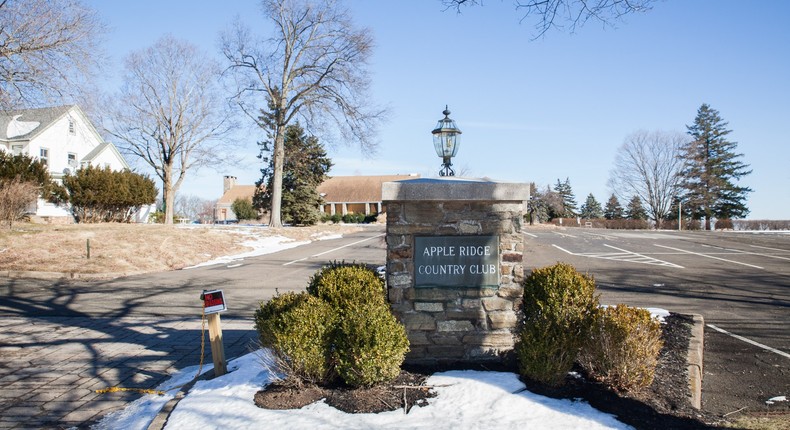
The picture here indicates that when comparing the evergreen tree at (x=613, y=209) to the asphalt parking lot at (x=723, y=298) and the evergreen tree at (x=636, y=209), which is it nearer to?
the evergreen tree at (x=636, y=209)

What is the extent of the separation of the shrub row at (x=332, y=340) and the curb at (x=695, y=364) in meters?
2.62

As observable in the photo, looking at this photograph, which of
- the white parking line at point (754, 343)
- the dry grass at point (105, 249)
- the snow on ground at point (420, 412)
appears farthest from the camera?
the dry grass at point (105, 249)

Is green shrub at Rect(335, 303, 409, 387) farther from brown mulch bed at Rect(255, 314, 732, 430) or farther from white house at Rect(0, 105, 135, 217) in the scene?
white house at Rect(0, 105, 135, 217)

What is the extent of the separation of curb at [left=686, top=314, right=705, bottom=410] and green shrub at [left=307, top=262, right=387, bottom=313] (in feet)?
9.62

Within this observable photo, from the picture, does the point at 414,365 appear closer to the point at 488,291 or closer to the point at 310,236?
the point at 488,291

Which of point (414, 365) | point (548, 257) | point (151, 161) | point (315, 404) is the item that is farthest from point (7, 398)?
point (151, 161)

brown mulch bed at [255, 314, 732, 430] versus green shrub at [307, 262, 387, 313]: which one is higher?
green shrub at [307, 262, 387, 313]

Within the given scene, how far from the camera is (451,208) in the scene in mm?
5320

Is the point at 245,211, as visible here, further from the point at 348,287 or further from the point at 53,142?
the point at 348,287

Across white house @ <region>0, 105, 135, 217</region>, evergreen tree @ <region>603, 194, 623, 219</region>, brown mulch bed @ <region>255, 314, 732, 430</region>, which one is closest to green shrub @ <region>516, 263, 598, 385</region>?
brown mulch bed @ <region>255, 314, 732, 430</region>

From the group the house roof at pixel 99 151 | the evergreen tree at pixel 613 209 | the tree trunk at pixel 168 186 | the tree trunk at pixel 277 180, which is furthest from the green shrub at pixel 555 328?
the evergreen tree at pixel 613 209

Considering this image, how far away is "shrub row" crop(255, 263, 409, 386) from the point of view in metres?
4.28

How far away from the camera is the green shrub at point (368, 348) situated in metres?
4.26

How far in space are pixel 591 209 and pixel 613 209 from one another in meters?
8.57
